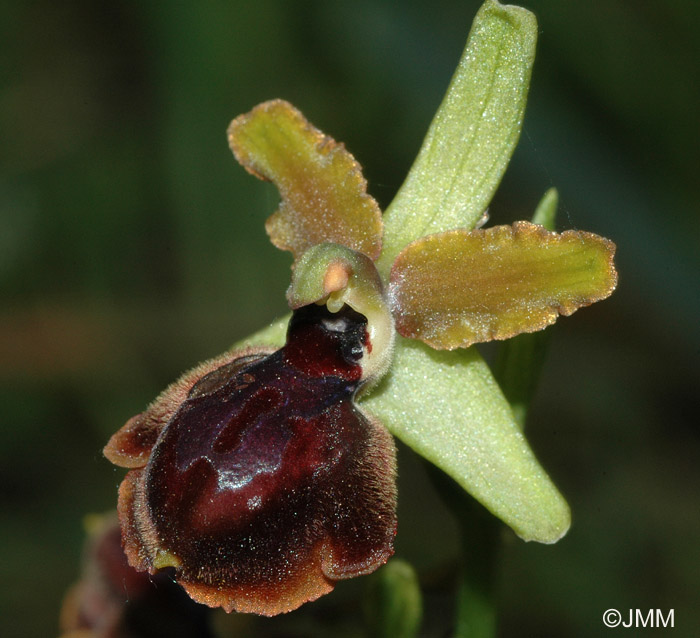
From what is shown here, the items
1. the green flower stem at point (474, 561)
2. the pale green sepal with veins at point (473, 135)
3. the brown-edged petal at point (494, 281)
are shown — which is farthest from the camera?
the green flower stem at point (474, 561)

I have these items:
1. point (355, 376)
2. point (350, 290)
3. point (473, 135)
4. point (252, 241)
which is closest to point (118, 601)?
point (355, 376)

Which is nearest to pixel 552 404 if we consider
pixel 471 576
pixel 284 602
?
pixel 471 576

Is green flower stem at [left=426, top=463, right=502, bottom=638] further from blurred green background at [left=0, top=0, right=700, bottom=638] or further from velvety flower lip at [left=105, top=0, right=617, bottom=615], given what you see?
blurred green background at [left=0, top=0, right=700, bottom=638]

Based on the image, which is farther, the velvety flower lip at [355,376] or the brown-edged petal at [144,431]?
the brown-edged petal at [144,431]

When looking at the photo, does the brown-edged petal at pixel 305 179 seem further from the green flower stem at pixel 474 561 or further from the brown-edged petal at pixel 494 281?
the green flower stem at pixel 474 561

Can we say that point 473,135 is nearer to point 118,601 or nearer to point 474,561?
point 474,561

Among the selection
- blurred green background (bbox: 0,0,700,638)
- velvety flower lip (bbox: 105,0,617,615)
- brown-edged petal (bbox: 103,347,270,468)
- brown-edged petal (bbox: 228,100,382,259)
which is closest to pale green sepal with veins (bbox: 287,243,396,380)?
velvety flower lip (bbox: 105,0,617,615)

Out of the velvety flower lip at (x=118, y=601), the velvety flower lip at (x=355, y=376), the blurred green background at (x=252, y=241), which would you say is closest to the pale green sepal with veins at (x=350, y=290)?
the velvety flower lip at (x=355, y=376)

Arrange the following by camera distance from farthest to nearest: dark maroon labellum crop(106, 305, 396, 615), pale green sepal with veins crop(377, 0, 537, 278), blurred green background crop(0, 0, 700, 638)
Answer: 1. blurred green background crop(0, 0, 700, 638)
2. pale green sepal with veins crop(377, 0, 537, 278)
3. dark maroon labellum crop(106, 305, 396, 615)
